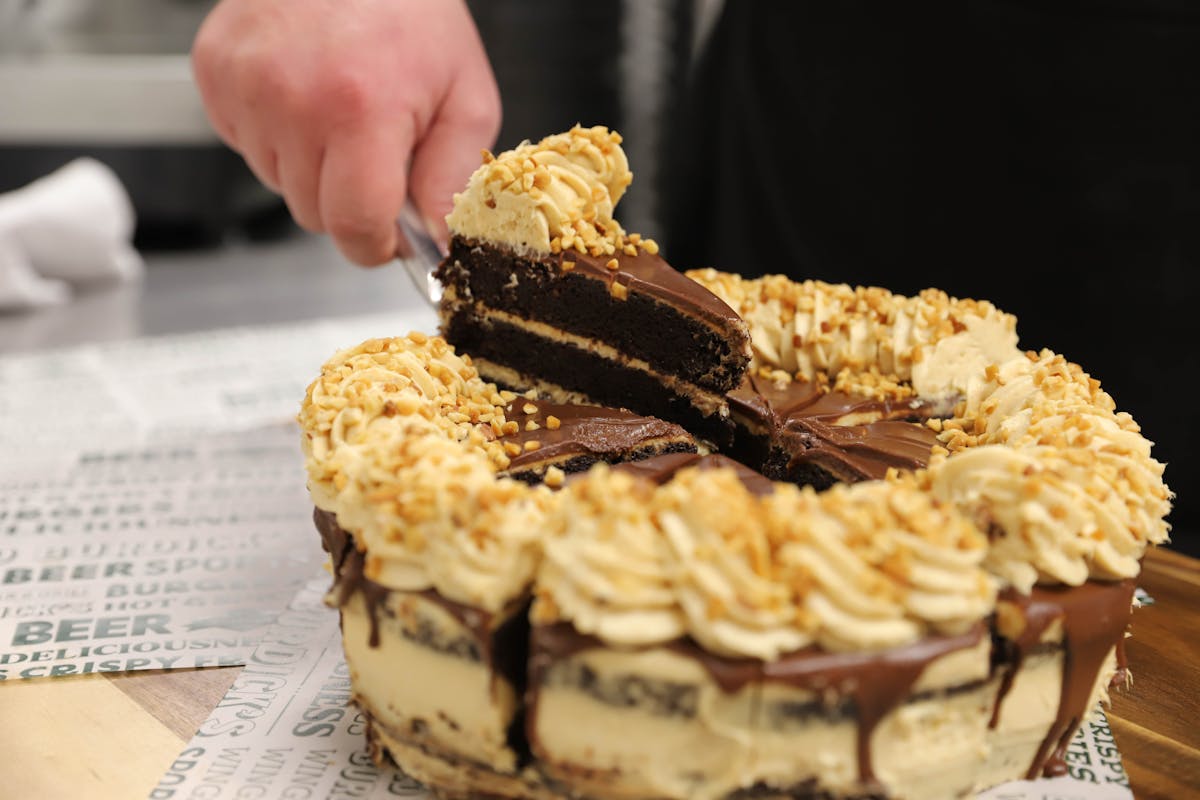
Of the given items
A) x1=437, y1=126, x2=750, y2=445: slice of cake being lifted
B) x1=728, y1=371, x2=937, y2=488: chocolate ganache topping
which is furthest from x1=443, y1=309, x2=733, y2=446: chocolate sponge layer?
x1=728, y1=371, x2=937, y2=488: chocolate ganache topping

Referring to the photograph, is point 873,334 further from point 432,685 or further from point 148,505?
point 148,505

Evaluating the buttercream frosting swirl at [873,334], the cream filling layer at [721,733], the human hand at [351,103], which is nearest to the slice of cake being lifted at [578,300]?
the buttercream frosting swirl at [873,334]

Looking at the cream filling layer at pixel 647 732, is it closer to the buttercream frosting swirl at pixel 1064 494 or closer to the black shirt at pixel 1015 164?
the buttercream frosting swirl at pixel 1064 494

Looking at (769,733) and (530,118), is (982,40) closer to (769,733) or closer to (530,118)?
(769,733)

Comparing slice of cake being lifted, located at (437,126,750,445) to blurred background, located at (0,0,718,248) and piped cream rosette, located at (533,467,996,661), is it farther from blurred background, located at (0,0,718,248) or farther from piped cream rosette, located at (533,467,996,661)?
blurred background, located at (0,0,718,248)

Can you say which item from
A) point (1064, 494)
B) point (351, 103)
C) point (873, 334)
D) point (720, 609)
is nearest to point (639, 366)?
point (873, 334)

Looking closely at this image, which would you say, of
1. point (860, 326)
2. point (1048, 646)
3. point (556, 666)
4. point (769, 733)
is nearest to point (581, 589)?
point (556, 666)
